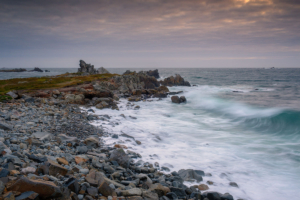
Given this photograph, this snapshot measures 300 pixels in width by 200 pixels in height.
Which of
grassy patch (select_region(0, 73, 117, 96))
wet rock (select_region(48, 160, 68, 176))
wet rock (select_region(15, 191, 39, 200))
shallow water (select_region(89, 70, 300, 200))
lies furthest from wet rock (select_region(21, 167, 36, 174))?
grassy patch (select_region(0, 73, 117, 96))

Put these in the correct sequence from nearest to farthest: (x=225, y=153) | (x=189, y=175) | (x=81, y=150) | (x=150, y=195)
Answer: (x=150, y=195) < (x=189, y=175) < (x=81, y=150) < (x=225, y=153)

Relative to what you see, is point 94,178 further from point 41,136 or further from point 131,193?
point 41,136

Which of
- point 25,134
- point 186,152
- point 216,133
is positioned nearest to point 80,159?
point 25,134

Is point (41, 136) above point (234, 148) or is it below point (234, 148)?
above

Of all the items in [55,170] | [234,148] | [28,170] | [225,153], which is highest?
[28,170]

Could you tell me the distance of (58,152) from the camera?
6816 mm

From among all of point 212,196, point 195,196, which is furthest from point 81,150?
point 212,196

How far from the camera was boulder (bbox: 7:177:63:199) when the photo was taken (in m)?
3.61

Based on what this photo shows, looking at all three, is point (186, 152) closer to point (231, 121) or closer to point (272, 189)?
point (272, 189)

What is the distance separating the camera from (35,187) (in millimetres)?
3664

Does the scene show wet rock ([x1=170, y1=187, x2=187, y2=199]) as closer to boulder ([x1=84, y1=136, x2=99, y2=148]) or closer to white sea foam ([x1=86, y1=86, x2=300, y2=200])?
white sea foam ([x1=86, y1=86, x2=300, y2=200])

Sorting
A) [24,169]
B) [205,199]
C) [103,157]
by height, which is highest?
[24,169]

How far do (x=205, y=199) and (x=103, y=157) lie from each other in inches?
164

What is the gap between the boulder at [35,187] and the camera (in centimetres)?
361
